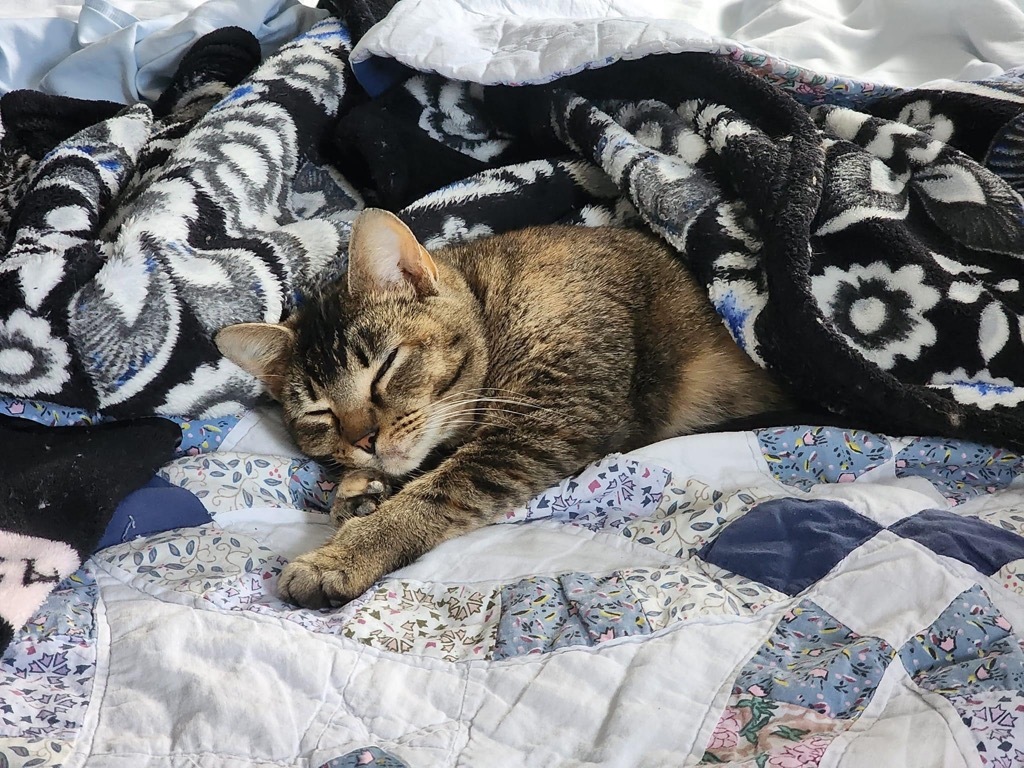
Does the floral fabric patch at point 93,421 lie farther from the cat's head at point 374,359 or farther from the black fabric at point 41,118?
the black fabric at point 41,118

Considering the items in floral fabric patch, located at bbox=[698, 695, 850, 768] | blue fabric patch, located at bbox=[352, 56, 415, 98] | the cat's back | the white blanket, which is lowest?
floral fabric patch, located at bbox=[698, 695, 850, 768]

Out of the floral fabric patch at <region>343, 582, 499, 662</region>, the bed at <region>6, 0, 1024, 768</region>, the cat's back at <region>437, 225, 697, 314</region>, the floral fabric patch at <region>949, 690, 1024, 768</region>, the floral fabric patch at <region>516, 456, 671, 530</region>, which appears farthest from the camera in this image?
the cat's back at <region>437, 225, 697, 314</region>

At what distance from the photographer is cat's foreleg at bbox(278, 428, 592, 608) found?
1025 mm

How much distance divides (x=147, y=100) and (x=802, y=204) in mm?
1447

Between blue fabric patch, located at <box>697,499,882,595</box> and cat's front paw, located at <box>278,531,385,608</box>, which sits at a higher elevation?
blue fabric patch, located at <box>697,499,882,595</box>

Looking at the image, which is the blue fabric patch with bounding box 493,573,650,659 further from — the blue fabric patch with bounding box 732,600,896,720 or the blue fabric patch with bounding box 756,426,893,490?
the blue fabric patch with bounding box 756,426,893,490

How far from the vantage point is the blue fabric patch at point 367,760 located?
76cm

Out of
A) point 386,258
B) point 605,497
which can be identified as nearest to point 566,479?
point 605,497

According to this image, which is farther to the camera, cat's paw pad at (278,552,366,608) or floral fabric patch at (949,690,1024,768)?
cat's paw pad at (278,552,366,608)

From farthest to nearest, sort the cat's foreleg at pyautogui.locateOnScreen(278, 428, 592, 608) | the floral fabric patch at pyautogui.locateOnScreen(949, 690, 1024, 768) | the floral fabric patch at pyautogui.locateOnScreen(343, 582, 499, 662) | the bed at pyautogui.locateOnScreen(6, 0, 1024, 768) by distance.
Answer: the cat's foreleg at pyautogui.locateOnScreen(278, 428, 592, 608)
the floral fabric patch at pyautogui.locateOnScreen(343, 582, 499, 662)
the bed at pyautogui.locateOnScreen(6, 0, 1024, 768)
the floral fabric patch at pyautogui.locateOnScreen(949, 690, 1024, 768)

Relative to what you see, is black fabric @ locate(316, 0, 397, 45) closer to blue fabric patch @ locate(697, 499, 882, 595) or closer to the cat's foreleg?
the cat's foreleg

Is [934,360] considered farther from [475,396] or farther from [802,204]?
[475,396]

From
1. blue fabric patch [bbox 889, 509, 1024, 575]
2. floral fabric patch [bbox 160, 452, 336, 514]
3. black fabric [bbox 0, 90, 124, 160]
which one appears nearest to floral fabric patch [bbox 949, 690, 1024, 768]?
blue fabric patch [bbox 889, 509, 1024, 575]

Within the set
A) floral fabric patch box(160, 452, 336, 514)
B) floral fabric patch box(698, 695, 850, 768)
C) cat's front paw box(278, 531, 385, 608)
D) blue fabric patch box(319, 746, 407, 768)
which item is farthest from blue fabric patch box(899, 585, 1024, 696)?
floral fabric patch box(160, 452, 336, 514)
